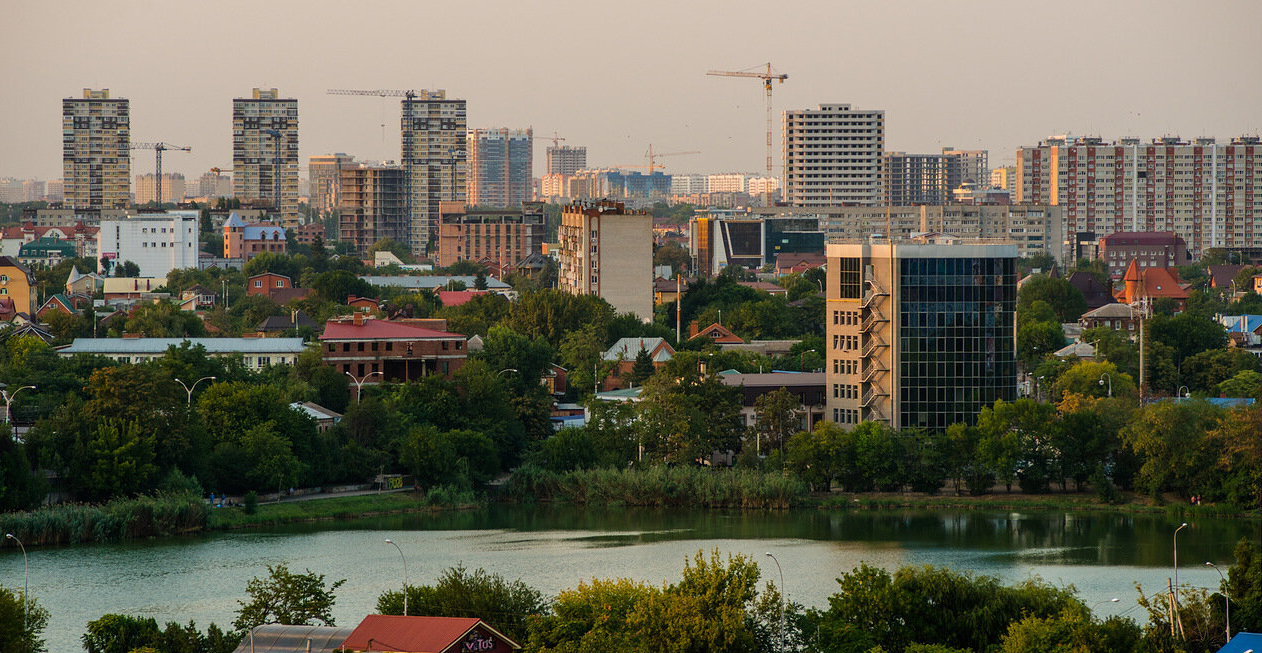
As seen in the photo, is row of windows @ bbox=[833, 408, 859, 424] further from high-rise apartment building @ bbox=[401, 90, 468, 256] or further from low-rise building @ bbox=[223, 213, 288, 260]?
high-rise apartment building @ bbox=[401, 90, 468, 256]

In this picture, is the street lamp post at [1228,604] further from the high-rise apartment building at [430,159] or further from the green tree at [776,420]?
the high-rise apartment building at [430,159]

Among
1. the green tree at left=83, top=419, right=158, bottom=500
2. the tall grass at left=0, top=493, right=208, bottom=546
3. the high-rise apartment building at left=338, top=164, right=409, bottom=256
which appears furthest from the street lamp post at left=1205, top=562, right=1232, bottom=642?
the high-rise apartment building at left=338, top=164, right=409, bottom=256

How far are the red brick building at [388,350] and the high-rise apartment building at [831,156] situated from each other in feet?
246

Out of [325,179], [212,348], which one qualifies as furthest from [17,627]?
[325,179]

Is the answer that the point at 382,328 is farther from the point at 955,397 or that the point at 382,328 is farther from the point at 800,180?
the point at 800,180

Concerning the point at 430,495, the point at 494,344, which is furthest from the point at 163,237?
the point at 430,495

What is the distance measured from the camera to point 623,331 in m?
49.7

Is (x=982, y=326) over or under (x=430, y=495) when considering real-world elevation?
over

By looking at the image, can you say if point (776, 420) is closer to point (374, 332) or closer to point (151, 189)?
point (374, 332)

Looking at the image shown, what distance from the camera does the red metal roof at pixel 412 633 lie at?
17938 millimetres

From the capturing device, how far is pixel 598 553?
28.3 metres

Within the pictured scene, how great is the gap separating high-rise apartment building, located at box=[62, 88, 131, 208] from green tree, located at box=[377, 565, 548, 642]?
101479 mm

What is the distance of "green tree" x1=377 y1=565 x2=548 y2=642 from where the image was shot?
19.7 meters

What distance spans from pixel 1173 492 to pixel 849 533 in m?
6.82
